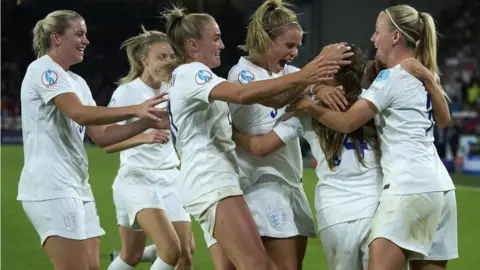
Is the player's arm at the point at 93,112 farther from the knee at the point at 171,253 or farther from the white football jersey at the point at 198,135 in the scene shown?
the knee at the point at 171,253

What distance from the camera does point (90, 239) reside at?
5227mm

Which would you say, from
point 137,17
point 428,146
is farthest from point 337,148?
point 137,17

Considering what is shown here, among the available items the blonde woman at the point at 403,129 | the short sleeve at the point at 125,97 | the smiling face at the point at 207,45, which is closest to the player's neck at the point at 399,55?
the blonde woman at the point at 403,129

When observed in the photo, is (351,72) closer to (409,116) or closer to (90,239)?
(409,116)

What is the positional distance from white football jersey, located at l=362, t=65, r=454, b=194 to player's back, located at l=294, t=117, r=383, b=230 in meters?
0.10

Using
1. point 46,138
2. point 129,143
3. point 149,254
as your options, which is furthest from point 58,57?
point 149,254

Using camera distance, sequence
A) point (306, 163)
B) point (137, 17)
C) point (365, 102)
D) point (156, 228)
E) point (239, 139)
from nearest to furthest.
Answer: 1. point (365, 102)
2. point (239, 139)
3. point (156, 228)
4. point (306, 163)
5. point (137, 17)

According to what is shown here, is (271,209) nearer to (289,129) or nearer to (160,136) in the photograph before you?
(289,129)

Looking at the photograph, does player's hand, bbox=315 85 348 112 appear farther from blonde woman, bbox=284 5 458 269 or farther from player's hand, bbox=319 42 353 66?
player's hand, bbox=319 42 353 66

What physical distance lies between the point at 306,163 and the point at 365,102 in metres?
13.2

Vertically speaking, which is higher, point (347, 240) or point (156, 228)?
point (347, 240)

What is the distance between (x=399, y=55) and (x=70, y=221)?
2025mm

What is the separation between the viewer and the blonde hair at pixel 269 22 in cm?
489

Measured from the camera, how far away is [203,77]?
4.46 metres
